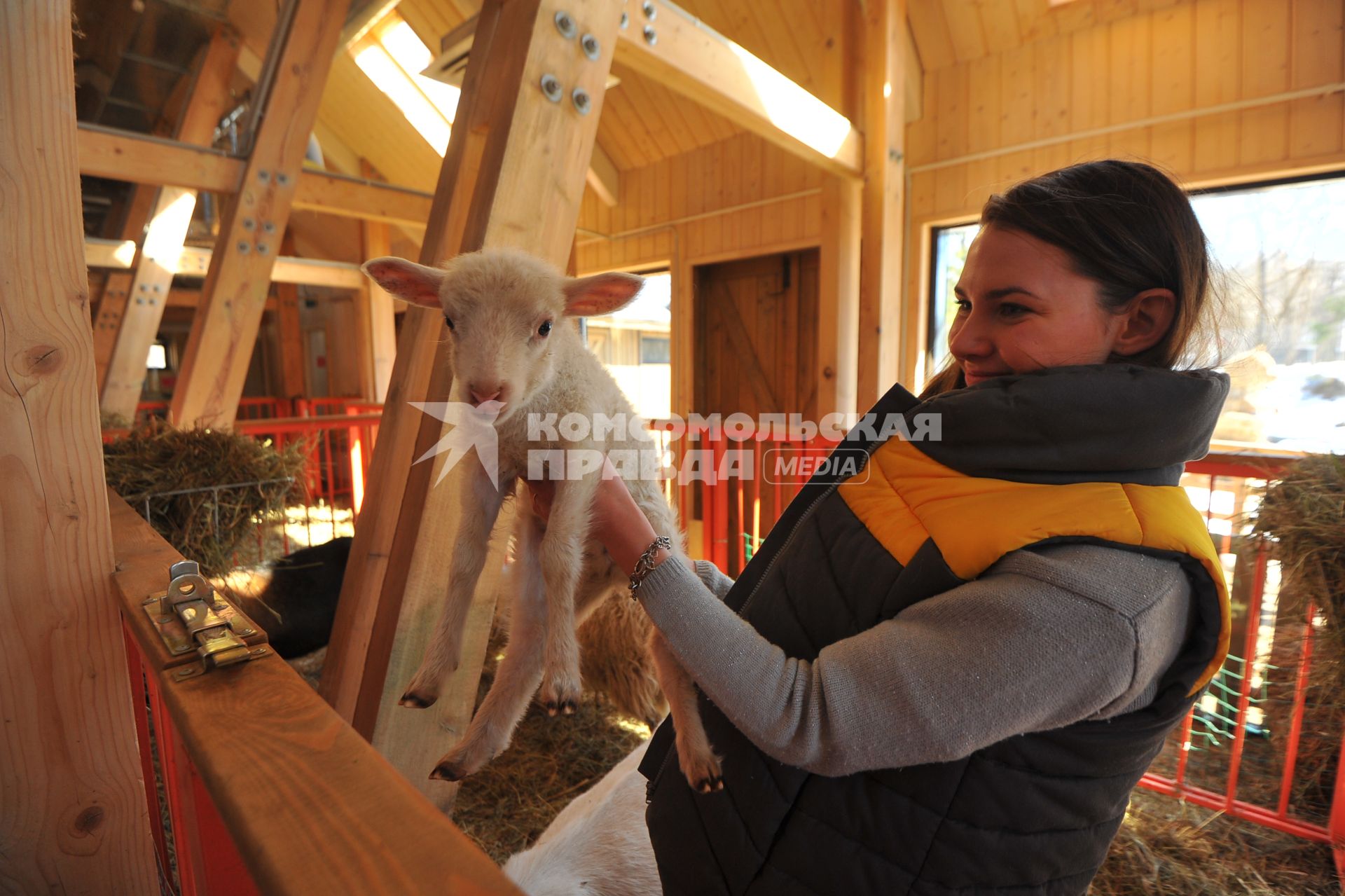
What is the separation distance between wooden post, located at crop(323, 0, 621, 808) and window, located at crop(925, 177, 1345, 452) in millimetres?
2778

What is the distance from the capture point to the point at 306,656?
11.8 ft

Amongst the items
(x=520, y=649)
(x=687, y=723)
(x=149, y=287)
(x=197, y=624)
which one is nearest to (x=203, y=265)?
(x=149, y=287)

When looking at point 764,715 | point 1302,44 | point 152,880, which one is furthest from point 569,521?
point 1302,44

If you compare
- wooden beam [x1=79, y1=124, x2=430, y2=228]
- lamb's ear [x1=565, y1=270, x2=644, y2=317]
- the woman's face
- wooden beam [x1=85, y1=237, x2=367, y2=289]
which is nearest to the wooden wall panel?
the woman's face

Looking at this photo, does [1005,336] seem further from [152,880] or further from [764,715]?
[152,880]

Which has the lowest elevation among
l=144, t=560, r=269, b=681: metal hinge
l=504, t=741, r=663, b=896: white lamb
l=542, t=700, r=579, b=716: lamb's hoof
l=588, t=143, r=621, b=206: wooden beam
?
l=504, t=741, r=663, b=896: white lamb

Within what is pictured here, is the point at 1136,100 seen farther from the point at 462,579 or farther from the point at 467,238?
the point at 462,579

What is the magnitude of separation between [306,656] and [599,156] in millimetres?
5460

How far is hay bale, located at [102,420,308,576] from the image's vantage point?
221 cm

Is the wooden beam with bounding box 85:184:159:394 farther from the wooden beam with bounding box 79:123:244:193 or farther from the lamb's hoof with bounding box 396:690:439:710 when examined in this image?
the lamb's hoof with bounding box 396:690:439:710

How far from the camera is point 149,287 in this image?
13.8 ft

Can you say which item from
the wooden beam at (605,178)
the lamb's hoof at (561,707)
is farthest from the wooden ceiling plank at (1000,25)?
the lamb's hoof at (561,707)

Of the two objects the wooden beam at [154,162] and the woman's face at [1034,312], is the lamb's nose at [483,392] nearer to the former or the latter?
the woman's face at [1034,312]

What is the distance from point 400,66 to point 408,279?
5559mm
